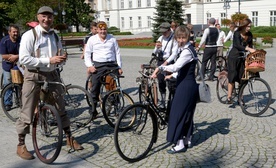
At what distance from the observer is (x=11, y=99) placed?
24.4 feet

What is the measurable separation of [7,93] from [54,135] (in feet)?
8.04

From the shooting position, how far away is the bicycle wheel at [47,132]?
15.4ft

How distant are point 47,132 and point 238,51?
4.31 m

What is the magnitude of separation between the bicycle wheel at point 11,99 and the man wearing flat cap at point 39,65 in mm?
2393

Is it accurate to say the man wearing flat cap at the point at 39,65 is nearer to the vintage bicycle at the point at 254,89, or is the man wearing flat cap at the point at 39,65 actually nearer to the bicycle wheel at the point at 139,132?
the bicycle wheel at the point at 139,132

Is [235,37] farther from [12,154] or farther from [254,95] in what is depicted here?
[12,154]

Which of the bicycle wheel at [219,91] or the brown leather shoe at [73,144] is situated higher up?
the bicycle wheel at [219,91]

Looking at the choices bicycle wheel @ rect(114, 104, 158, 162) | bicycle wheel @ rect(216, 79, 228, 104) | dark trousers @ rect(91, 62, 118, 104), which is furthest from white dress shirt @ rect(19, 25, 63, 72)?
bicycle wheel @ rect(216, 79, 228, 104)

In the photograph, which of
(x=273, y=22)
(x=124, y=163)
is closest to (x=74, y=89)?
(x=124, y=163)

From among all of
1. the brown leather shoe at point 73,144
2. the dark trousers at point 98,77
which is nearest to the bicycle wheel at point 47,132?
the brown leather shoe at point 73,144

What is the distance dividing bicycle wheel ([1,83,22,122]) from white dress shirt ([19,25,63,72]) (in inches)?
102

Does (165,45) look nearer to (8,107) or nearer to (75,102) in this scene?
(75,102)

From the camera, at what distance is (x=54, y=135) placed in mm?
5492

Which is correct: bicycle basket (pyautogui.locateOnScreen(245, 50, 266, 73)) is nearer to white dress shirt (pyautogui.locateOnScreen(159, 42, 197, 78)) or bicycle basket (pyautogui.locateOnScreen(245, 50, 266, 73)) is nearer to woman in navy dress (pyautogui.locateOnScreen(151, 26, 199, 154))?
woman in navy dress (pyautogui.locateOnScreen(151, 26, 199, 154))
